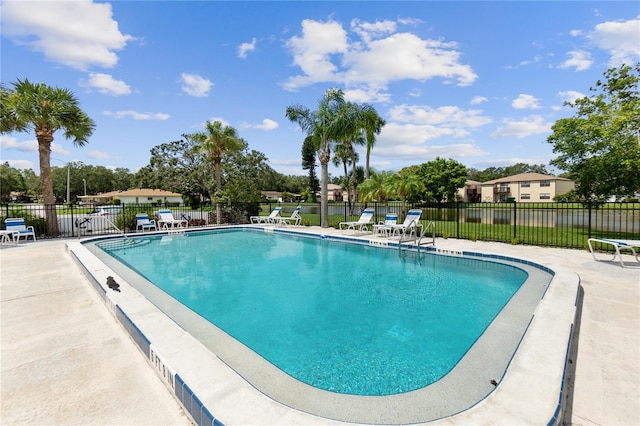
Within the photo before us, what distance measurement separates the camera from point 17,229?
10.8m

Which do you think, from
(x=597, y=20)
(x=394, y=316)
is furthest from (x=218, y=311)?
(x=597, y=20)

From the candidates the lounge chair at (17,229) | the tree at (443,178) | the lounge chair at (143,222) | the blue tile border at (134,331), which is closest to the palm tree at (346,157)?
the tree at (443,178)

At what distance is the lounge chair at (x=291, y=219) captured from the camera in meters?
15.7

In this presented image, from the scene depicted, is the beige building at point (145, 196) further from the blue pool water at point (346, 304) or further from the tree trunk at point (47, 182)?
the blue pool water at point (346, 304)

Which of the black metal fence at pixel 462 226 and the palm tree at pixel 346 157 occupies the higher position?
the palm tree at pixel 346 157

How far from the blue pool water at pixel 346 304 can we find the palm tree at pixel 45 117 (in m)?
5.96

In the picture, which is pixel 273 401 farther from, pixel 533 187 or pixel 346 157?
pixel 533 187

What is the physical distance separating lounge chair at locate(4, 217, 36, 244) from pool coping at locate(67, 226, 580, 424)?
10888 millimetres

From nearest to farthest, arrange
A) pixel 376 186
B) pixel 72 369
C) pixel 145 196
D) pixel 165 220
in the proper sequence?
→ pixel 72 369 < pixel 165 220 < pixel 376 186 < pixel 145 196

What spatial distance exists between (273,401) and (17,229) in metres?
13.8

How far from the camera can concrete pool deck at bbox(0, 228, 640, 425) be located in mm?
2072

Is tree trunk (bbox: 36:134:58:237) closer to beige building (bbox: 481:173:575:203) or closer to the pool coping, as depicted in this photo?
the pool coping

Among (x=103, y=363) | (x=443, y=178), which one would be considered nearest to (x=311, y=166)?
(x=443, y=178)

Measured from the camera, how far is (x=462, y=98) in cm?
1769
